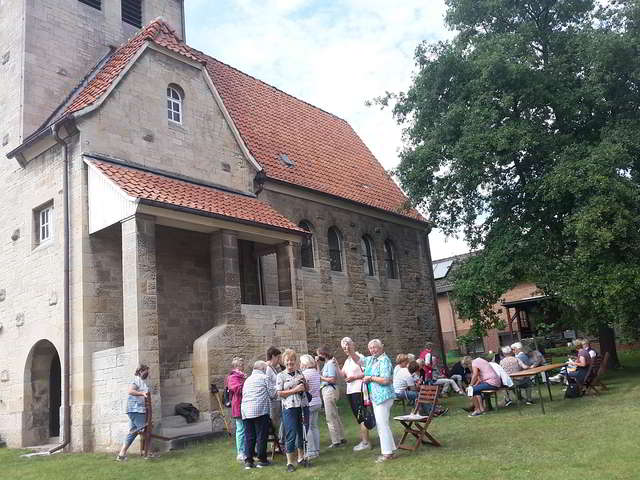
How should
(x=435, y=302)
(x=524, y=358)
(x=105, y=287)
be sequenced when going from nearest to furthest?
(x=105, y=287) < (x=524, y=358) < (x=435, y=302)

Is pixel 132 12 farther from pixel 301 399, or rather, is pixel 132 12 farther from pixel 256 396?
pixel 301 399

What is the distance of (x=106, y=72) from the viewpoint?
14844 millimetres

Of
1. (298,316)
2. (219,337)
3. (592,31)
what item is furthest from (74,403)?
(592,31)

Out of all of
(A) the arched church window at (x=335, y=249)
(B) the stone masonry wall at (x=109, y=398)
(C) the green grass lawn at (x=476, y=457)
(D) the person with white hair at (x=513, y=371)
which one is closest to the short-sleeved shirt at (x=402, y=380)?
(C) the green grass lawn at (x=476, y=457)

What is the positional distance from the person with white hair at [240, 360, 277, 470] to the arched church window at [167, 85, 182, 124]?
332 inches

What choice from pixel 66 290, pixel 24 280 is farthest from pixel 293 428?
pixel 24 280

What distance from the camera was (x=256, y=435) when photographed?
8859 millimetres

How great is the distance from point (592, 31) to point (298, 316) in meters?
10.9

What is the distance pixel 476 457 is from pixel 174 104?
11.2m

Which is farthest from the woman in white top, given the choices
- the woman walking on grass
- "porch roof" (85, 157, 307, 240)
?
"porch roof" (85, 157, 307, 240)

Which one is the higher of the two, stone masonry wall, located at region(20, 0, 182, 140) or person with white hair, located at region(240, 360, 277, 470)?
stone masonry wall, located at region(20, 0, 182, 140)

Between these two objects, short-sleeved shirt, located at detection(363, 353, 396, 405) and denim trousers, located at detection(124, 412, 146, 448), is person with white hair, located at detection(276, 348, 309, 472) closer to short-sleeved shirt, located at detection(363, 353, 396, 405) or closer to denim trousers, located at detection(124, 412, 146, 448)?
short-sleeved shirt, located at detection(363, 353, 396, 405)

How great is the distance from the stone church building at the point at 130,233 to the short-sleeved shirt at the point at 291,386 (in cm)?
360

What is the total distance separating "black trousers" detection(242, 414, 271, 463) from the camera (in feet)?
28.7
